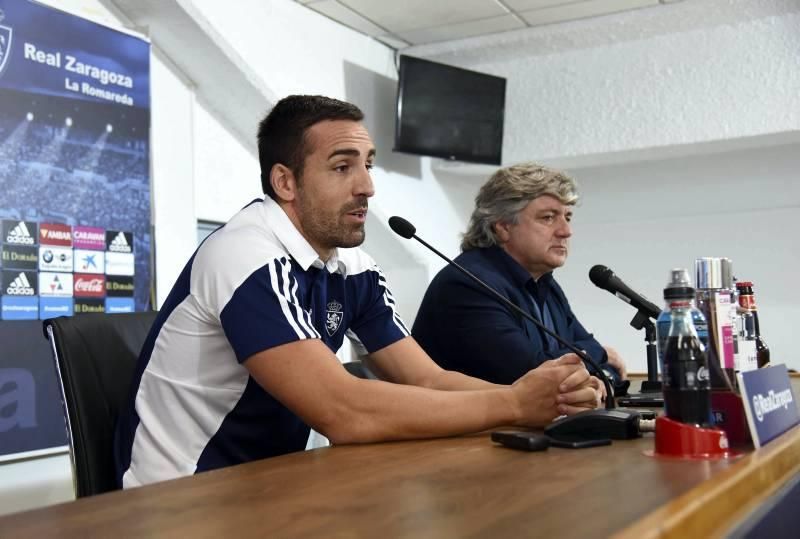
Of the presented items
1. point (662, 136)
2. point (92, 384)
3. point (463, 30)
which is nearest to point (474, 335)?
point (92, 384)

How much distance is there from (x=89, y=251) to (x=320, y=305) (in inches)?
63.3

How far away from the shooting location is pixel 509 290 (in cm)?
232

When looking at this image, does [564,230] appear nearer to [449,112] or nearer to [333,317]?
[333,317]

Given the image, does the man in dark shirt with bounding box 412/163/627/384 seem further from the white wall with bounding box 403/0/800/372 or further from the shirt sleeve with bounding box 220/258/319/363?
the white wall with bounding box 403/0/800/372

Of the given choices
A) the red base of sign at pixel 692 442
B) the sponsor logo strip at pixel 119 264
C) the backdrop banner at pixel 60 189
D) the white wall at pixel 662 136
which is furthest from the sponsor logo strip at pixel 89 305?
the white wall at pixel 662 136

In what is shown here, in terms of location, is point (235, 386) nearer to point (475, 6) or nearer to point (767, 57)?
point (475, 6)

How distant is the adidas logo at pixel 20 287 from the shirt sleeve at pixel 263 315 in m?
1.55

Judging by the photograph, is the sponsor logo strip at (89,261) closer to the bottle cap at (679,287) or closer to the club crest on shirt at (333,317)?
the club crest on shirt at (333,317)

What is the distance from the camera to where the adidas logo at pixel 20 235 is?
2672mm

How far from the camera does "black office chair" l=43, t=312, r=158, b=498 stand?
1358mm

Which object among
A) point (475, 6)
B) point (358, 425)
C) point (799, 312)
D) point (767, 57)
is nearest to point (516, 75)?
point (475, 6)

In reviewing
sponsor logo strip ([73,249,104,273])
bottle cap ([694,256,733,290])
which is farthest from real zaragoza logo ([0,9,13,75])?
bottle cap ([694,256,733,290])

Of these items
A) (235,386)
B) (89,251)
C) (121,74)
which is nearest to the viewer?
(235,386)

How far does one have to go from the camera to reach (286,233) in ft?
5.01
